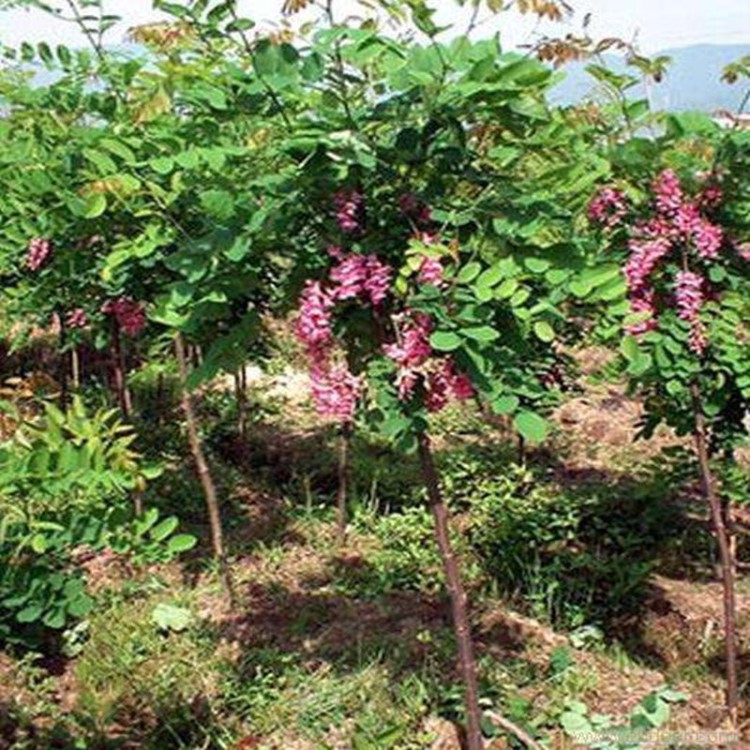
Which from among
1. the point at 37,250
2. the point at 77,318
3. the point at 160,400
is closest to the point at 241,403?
the point at 77,318

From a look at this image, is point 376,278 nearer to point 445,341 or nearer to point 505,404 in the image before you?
point 445,341

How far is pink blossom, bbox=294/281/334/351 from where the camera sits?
2957 millimetres

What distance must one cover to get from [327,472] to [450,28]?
17.0 feet

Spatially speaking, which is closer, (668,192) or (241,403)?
(668,192)

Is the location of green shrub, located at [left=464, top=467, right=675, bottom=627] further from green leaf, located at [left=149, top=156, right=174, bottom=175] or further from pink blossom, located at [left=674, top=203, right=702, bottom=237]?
green leaf, located at [left=149, top=156, right=174, bottom=175]

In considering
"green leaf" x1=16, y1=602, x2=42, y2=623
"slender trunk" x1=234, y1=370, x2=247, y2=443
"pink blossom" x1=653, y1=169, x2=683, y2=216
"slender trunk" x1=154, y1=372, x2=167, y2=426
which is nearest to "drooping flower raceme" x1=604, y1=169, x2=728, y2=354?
"pink blossom" x1=653, y1=169, x2=683, y2=216

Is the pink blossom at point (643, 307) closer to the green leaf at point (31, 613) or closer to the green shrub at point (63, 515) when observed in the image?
the green shrub at point (63, 515)

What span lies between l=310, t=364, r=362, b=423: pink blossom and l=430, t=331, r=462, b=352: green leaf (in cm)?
32

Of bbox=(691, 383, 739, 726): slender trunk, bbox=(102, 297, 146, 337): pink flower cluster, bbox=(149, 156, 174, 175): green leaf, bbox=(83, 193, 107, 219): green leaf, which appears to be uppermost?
bbox=(149, 156, 174, 175): green leaf

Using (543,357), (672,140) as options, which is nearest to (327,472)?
(543,357)

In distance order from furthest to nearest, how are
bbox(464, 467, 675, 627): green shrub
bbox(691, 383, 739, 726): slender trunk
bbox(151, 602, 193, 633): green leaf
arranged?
1. bbox(464, 467, 675, 627): green shrub
2. bbox(151, 602, 193, 633): green leaf
3. bbox(691, 383, 739, 726): slender trunk

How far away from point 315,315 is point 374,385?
0.28 metres

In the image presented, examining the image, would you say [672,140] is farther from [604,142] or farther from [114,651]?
[114,651]

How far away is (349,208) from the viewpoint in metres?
2.92
